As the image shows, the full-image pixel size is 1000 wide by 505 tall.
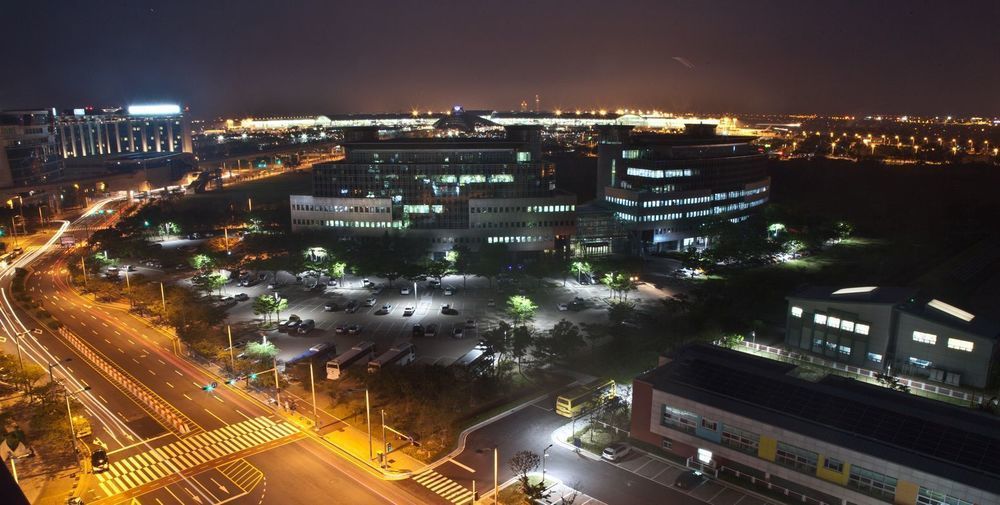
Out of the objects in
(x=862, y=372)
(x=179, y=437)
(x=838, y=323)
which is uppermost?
(x=838, y=323)

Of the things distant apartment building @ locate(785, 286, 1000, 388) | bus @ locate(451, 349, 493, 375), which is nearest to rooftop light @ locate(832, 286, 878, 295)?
distant apartment building @ locate(785, 286, 1000, 388)

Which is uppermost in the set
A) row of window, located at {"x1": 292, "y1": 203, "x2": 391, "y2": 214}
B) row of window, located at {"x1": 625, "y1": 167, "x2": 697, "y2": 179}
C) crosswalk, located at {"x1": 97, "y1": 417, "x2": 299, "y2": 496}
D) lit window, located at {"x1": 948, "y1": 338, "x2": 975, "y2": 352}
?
row of window, located at {"x1": 625, "y1": 167, "x2": 697, "y2": 179}

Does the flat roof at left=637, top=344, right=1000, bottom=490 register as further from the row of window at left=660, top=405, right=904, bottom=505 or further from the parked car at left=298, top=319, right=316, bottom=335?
the parked car at left=298, top=319, right=316, bottom=335

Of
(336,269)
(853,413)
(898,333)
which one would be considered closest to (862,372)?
(898,333)

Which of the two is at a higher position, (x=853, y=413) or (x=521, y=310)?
(x=853, y=413)

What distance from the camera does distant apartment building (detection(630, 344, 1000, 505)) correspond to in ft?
87.8

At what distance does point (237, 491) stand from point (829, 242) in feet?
300

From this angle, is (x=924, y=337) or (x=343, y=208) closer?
(x=924, y=337)

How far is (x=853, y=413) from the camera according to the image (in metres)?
30.2

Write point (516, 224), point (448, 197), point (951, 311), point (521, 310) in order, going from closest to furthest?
point (951, 311), point (521, 310), point (516, 224), point (448, 197)

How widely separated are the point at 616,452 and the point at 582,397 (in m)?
5.57

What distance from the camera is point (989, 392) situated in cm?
3947

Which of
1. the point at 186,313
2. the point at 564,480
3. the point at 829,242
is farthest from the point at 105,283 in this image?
the point at 829,242

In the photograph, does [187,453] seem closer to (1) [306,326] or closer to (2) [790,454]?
(1) [306,326]
